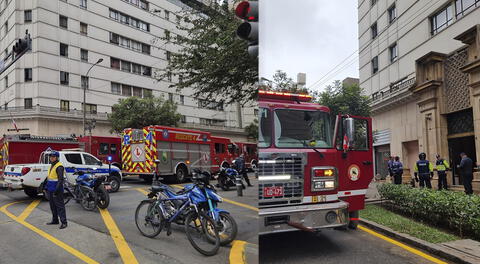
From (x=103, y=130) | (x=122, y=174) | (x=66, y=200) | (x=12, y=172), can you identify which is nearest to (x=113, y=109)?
(x=103, y=130)

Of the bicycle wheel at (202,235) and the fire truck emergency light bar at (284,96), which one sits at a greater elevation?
the fire truck emergency light bar at (284,96)

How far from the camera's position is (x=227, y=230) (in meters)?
1.20

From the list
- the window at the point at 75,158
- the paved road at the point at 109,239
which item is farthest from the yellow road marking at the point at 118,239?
the window at the point at 75,158

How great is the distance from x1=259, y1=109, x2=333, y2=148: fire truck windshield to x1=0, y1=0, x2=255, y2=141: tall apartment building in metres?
0.23

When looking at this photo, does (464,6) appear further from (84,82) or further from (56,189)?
(56,189)

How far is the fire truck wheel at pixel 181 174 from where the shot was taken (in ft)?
4.56

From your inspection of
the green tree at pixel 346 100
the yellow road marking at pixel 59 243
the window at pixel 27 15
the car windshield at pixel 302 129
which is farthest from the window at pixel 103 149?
the green tree at pixel 346 100

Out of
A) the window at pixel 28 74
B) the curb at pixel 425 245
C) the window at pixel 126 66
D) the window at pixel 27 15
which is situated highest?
the window at pixel 27 15

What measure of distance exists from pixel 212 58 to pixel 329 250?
2.98 feet

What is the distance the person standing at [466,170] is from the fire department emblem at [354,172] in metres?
0.42

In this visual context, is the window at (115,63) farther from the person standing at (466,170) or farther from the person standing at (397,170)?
the person standing at (466,170)

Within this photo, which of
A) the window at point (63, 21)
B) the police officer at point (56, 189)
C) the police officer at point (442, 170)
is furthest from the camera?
the police officer at point (442, 170)

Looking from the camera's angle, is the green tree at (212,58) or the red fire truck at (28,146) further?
the red fire truck at (28,146)

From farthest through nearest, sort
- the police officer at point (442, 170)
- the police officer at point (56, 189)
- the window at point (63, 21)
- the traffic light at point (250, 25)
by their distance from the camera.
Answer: the police officer at point (442, 170) → the window at point (63, 21) → the police officer at point (56, 189) → the traffic light at point (250, 25)
